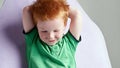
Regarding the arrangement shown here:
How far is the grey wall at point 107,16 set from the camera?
133cm

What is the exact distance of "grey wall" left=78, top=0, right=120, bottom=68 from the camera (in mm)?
1331

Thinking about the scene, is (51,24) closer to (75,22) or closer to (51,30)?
(51,30)

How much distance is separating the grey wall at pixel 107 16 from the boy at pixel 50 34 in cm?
41

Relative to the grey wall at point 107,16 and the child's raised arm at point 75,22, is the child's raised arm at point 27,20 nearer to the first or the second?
the child's raised arm at point 75,22

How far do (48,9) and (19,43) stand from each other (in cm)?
21

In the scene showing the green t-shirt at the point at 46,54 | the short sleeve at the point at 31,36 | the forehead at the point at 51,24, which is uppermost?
the forehead at the point at 51,24

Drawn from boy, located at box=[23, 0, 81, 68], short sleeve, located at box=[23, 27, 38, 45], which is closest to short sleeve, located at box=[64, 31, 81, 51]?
boy, located at box=[23, 0, 81, 68]

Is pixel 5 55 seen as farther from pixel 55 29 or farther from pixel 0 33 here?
pixel 55 29

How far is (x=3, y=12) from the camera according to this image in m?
0.97

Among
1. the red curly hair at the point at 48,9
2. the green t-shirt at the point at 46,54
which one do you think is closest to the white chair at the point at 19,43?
the green t-shirt at the point at 46,54

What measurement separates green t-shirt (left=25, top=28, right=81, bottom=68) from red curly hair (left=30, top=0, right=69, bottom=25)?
3.8 inches

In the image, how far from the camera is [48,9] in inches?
31.4

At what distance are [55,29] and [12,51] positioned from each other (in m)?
0.19

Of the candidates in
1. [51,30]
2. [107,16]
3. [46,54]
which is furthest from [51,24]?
[107,16]
